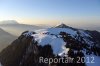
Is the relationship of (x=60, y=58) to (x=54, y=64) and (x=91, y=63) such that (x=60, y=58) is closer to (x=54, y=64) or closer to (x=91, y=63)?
(x=54, y=64)

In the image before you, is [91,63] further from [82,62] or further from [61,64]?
[61,64]

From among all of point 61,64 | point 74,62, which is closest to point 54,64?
point 61,64

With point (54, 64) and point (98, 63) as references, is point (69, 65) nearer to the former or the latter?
point (54, 64)

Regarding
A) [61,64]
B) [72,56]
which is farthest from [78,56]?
[61,64]

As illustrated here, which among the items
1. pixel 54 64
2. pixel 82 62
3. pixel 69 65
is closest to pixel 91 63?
pixel 82 62

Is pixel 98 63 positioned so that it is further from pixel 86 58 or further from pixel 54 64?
pixel 54 64
